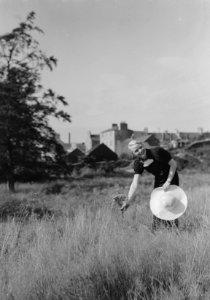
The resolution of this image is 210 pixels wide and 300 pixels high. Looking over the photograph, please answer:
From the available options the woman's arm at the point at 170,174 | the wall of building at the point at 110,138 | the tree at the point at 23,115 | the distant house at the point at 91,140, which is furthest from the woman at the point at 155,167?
the distant house at the point at 91,140

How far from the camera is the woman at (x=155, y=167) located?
464cm

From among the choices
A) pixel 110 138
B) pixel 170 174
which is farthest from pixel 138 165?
pixel 110 138

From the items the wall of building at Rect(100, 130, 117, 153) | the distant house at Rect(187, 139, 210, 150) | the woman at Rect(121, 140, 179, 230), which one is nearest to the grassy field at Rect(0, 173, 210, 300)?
the woman at Rect(121, 140, 179, 230)

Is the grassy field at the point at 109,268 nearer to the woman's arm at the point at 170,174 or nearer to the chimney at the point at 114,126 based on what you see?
the woman's arm at the point at 170,174

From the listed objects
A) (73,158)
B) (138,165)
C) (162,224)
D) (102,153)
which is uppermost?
(102,153)

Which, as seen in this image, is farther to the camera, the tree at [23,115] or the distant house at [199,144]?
the distant house at [199,144]

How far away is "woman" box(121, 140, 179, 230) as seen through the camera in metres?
4.64

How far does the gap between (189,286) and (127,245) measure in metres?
0.81

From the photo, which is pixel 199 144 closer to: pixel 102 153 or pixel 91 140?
pixel 102 153

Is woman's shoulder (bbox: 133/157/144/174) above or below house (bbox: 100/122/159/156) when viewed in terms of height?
below

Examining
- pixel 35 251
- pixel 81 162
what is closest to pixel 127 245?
pixel 35 251

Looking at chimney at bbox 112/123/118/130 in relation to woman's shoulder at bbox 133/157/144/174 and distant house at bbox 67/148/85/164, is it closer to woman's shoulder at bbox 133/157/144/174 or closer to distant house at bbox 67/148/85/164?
distant house at bbox 67/148/85/164

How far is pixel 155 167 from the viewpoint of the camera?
192 inches

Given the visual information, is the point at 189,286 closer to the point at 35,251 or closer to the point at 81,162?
the point at 35,251
